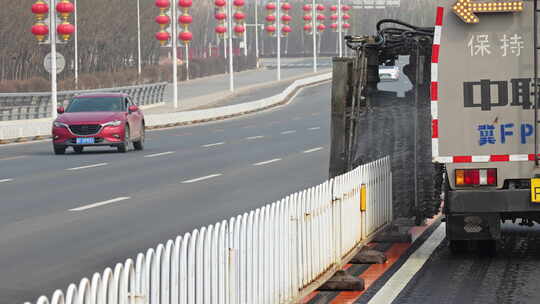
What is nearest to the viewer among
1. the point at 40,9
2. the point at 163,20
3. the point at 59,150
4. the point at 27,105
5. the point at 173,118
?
the point at 59,150

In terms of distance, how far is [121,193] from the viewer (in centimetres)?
2269

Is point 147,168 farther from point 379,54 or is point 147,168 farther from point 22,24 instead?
point 22,24

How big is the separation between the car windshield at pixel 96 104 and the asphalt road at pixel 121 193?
123cm

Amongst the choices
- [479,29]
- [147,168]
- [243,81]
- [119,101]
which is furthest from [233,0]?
[479,29]

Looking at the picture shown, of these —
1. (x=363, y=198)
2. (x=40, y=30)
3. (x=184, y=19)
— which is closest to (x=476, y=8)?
(x=363, y=198)

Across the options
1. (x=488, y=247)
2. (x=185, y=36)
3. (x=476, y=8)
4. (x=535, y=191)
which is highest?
(x=185, y=36)

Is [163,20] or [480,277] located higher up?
[163,20]

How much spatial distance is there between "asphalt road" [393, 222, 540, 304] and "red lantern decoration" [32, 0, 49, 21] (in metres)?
37.3

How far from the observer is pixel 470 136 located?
13.0 meters

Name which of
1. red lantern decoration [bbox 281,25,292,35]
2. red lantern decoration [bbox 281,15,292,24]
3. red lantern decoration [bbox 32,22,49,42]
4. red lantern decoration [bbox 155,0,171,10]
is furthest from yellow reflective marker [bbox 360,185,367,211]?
red lantern decoration [bbox 281,15,292,24]

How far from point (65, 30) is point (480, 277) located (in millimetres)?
41764

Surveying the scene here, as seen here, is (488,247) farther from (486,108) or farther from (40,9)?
(40,9)

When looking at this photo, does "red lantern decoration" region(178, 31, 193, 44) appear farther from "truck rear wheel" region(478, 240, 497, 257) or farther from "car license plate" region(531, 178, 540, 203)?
"car license plate" region(531, 178, 540, 203)

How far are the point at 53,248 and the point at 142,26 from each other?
148678 millimetres
